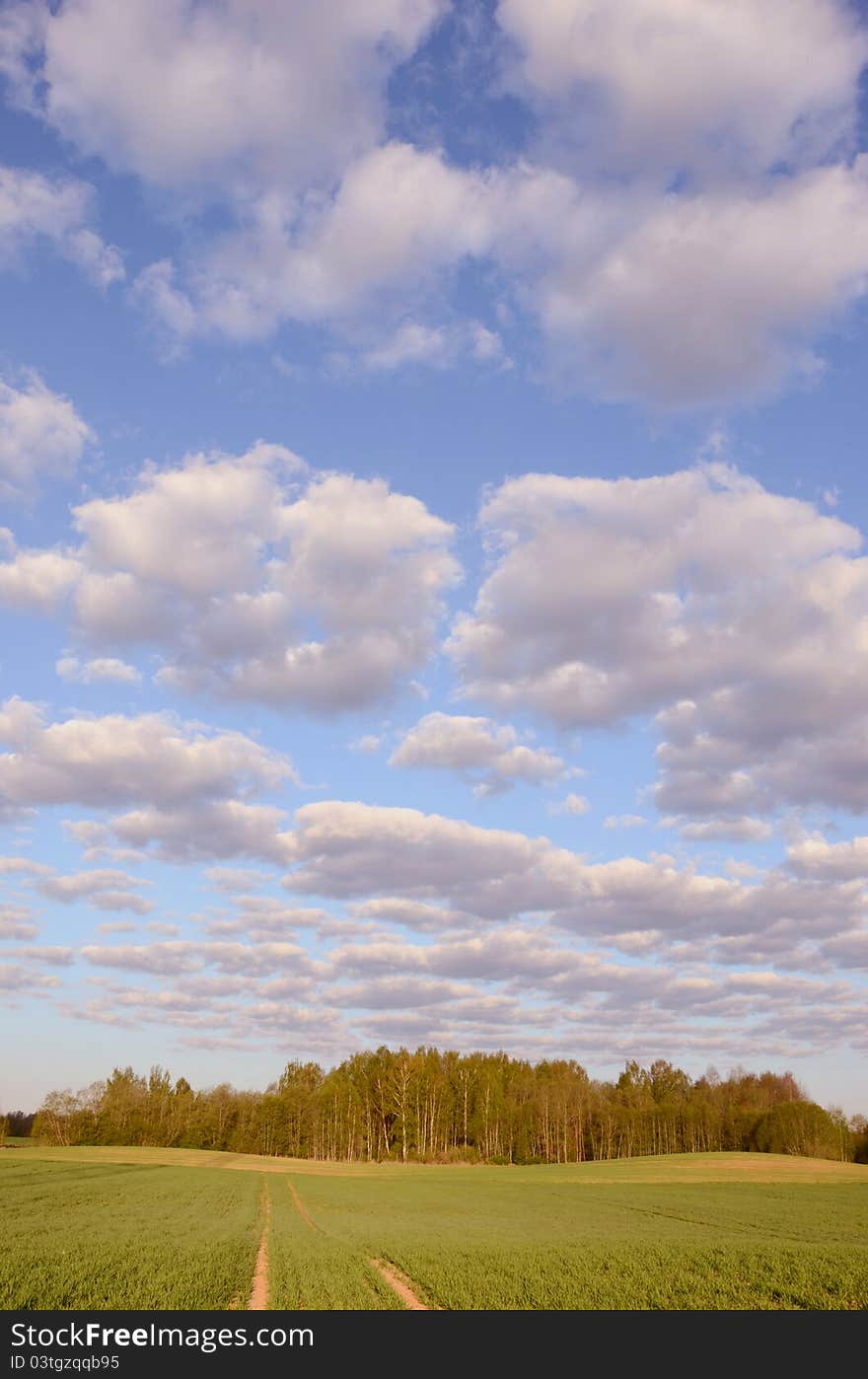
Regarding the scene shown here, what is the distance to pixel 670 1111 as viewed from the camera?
168 m

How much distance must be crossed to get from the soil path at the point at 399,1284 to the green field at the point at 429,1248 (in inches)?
8.2

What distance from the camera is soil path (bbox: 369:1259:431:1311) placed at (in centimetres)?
1850

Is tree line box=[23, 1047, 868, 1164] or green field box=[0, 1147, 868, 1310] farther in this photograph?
tree line box=[23, 1047, 868, 1164]

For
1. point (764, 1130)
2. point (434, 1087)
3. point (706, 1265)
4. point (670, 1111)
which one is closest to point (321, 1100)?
point (434, 1087)

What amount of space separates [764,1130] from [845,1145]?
20881 millimetres

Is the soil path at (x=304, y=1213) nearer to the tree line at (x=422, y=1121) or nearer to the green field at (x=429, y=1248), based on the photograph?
the green field at (x=429, y=1248)

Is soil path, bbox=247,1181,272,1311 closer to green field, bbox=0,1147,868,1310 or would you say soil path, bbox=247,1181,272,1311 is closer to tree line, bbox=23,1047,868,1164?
green field, bbox=0,1147,868,1310

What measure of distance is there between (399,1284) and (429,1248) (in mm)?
7702

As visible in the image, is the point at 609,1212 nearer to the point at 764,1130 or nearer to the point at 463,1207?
the point at 463,1207

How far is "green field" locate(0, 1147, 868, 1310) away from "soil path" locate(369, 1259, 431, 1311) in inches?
8.2

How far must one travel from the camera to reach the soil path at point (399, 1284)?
18.5 metres

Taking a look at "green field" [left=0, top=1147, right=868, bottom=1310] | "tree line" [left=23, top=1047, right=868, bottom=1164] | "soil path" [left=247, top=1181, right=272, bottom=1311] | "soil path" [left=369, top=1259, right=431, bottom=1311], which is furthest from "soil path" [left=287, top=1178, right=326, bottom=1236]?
"tree line" [left=23, top=1047, right=868, bottom=1164]

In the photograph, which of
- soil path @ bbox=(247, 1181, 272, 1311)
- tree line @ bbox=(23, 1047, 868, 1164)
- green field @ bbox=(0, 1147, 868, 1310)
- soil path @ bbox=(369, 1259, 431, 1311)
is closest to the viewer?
soil path @ bbox=(247, 1181, 272, 1311)

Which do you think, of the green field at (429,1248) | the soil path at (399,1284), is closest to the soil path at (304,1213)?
the green field at (429,1248)
